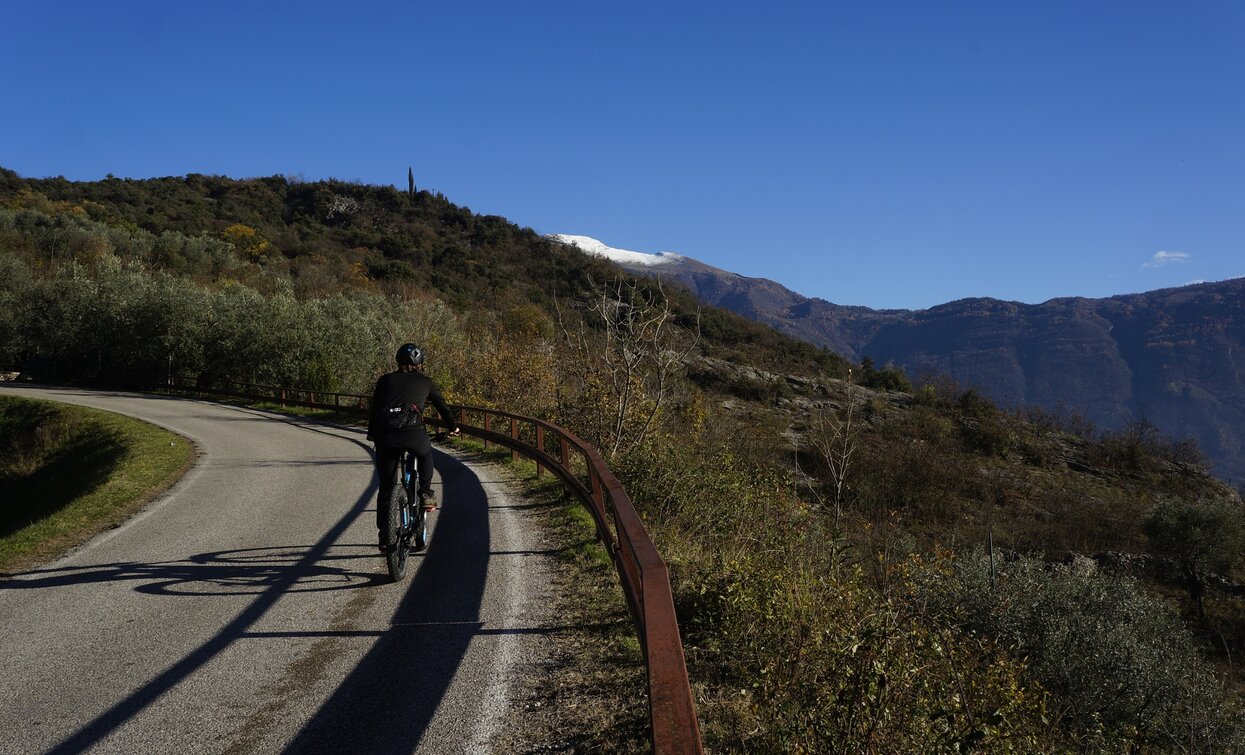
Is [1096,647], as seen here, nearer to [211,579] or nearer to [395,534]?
[395,534]

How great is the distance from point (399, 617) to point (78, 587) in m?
3.21

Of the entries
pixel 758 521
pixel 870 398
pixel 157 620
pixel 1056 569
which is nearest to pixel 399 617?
pixel 157 620

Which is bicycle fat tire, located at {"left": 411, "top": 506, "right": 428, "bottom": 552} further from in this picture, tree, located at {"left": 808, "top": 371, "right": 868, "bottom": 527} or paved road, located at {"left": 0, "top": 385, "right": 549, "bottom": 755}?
tree, located at {"left": 808, "top": 371, "right": 868, "bottom": 527}

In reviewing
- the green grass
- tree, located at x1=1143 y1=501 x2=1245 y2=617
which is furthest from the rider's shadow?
tree, located at x1=1143 y1=501 x2=1245 y2=617

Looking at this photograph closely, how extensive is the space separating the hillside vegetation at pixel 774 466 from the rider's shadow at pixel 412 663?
1.10 m

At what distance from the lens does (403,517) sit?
21.4 ft

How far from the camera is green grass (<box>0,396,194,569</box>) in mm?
8586

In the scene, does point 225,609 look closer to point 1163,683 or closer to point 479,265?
point 1163,683

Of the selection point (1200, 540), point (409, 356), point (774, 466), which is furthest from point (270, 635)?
point (1200, 540)

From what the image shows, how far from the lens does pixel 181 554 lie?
7582 millimetres

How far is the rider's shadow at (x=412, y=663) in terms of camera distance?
3.72 metres

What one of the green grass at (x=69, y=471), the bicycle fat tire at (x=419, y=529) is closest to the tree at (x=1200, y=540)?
the bicycle fat tire at (x=419, y=529)

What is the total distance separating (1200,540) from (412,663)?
1383 inches

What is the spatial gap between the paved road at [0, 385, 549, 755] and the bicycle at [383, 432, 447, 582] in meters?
0.22
